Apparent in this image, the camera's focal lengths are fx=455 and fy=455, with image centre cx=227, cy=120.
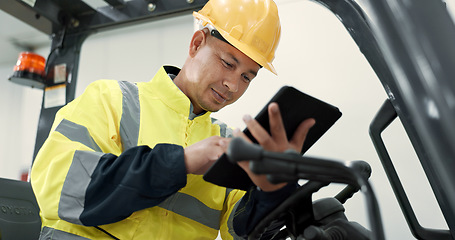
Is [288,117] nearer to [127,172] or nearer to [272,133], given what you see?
[272,133]

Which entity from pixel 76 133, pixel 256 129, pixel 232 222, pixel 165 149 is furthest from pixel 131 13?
pixel 256 129

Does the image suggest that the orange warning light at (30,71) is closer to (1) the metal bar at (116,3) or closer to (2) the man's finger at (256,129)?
(1) the metal bar at (116,3)

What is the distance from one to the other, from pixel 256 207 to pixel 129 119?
566mm

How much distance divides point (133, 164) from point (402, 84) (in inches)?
27.8

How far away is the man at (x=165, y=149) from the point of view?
1.21 m

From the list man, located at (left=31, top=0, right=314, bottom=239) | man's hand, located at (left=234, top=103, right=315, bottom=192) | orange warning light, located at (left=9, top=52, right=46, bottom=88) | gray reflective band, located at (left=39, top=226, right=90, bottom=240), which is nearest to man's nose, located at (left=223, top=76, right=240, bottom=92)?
man, located at (left=31, top=0, right=314, bottom=239)

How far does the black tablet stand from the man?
0.04 m

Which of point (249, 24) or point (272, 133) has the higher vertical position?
point (249, 24)

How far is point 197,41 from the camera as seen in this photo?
179cm

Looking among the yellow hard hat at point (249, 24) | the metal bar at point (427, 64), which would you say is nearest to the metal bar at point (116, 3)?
the yellow hard hat at point (249, 24)

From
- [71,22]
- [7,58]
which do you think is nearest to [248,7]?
[71,22]

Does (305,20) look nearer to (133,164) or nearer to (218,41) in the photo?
(218,41)

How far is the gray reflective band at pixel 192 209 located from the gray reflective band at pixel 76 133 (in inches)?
12.2

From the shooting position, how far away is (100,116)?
5.04ft
